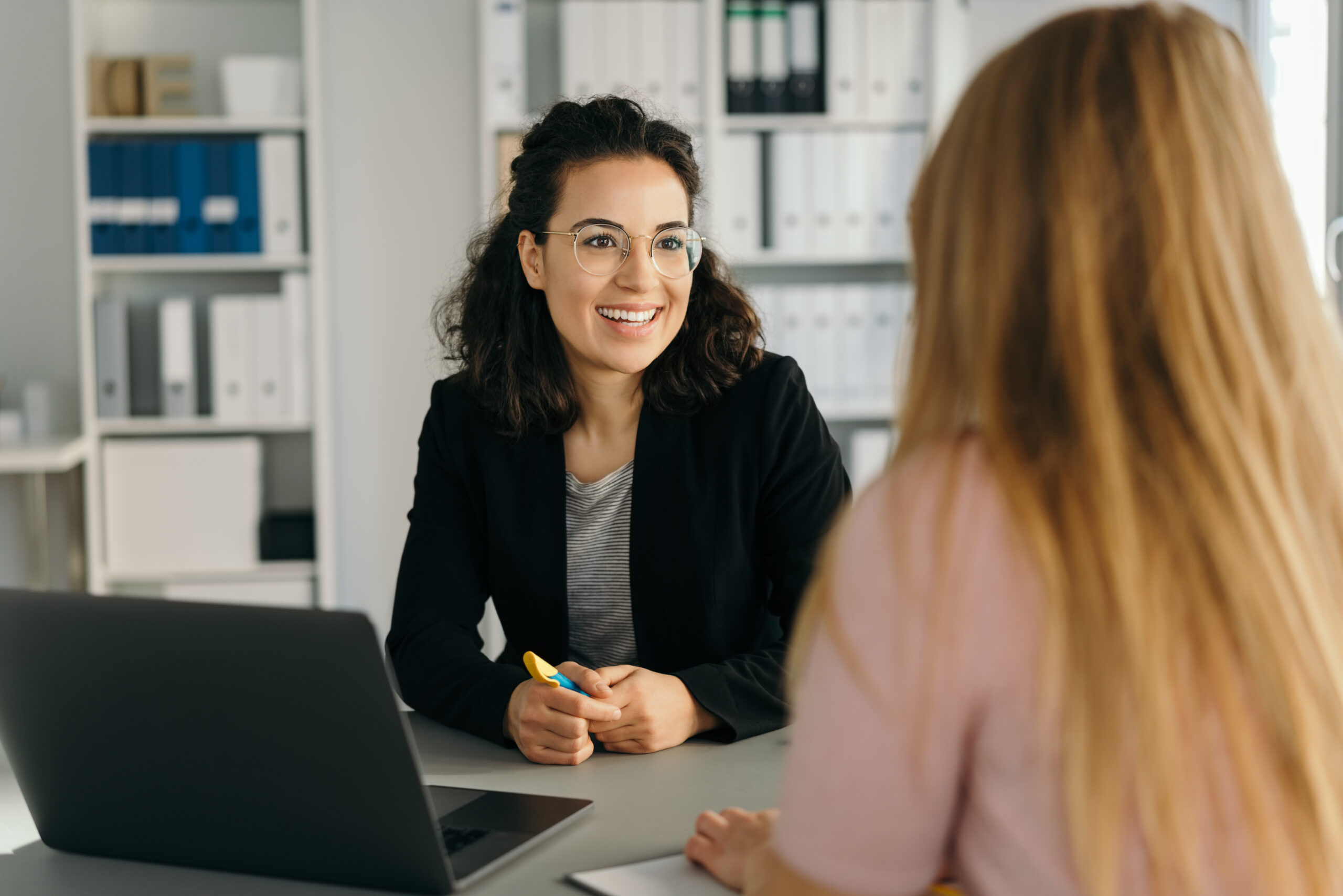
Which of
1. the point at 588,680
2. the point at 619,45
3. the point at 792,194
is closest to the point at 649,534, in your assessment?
the point at 588,680

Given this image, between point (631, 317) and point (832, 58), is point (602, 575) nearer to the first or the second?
point (631, 317)

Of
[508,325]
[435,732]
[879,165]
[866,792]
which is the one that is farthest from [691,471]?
[879,165]

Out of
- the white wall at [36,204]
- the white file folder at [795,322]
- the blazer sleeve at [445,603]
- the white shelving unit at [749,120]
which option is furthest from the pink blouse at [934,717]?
the white wall at [36,204]

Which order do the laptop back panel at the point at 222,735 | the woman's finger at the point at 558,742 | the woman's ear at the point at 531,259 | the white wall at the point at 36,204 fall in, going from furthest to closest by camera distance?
the white wall at the point at 36,204 < the woman's ear at the point at 531,259 < the woman's finger at the point at 558,742 < the laptop back panel at the point at 222,735

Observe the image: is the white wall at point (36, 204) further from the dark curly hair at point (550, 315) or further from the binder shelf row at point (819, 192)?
the dark curly hair at point (550, 315)

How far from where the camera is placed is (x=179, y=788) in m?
0.86

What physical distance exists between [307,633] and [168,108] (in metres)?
3.12

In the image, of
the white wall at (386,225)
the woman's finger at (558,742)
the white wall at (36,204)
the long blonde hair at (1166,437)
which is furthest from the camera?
the white wall at (386,225)

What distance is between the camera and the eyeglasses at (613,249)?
1.59 metres

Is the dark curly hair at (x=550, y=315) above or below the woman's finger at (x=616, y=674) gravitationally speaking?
above

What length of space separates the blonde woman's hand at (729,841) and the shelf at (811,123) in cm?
267

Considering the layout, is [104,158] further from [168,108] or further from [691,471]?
[691,471]

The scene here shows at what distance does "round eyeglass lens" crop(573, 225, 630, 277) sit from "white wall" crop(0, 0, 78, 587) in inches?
100

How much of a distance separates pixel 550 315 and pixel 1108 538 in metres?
1.24
